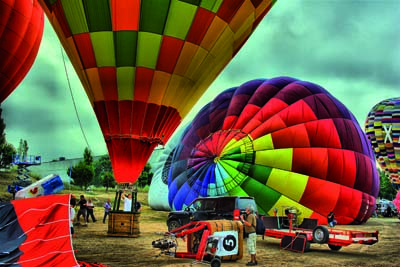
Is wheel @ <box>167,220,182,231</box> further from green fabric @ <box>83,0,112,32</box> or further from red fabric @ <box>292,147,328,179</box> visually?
green fabric @ <box>83,0,112,32</box>

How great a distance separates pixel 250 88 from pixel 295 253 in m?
7.55

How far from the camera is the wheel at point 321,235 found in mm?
7871

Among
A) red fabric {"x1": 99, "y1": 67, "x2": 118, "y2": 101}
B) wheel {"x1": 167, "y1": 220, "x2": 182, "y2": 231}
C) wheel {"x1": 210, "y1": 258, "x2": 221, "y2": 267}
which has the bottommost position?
wheel {"x1": 210, "y1": 258, "x2": 221, "y2": 267}

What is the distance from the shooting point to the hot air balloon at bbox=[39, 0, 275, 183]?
24.6 ft

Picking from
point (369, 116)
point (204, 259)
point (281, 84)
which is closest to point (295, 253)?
point (204, 259)

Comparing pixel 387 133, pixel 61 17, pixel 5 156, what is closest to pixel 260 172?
pixel 61 17

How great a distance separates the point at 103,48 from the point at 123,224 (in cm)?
412

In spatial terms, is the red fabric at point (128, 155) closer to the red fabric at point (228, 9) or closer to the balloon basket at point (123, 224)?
the balloon basket at point (123, 224)

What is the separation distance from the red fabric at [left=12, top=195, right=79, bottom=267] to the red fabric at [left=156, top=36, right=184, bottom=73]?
390cm

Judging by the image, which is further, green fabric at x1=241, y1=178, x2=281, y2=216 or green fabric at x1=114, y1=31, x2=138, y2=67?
green fabric at x1=241, y1=178, x2=281, y2=216

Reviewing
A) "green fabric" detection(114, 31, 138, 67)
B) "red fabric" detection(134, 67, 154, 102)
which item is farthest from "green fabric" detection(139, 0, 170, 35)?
"red fabric" detection(134, 67, 154, 102)

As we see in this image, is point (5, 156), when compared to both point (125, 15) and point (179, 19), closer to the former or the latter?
point (125, 15)

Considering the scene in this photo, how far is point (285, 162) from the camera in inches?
475

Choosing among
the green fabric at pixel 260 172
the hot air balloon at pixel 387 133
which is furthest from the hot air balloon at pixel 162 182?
the hot air balloon at pixel 387 133
